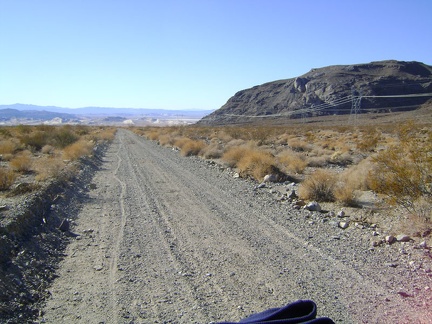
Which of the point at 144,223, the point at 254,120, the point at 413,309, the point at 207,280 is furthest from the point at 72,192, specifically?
the point at 254,120

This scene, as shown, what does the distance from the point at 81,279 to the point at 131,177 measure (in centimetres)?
1112

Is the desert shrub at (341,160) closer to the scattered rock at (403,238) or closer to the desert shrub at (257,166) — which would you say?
the desert shrub at (257,166)

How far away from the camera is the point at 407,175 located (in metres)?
8.77

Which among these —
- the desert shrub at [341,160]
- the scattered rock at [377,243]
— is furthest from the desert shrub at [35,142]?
the scattered rock at [377,243]

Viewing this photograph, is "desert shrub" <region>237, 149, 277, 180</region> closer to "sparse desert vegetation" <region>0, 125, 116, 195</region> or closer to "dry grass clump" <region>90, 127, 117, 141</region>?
"sparse desert vegetation" <region>0, 125, 116, 195</region>

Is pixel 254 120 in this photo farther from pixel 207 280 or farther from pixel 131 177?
pixel 207 280

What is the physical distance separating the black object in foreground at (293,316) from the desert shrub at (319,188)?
8.45 metres

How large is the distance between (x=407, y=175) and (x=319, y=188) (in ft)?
10.9

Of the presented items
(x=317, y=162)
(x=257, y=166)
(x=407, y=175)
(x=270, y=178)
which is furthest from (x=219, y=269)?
(x=317, y=162)

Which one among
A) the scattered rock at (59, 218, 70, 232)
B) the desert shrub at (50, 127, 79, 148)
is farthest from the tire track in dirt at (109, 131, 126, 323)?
the desert shrub at (50, 127, 79, 148)

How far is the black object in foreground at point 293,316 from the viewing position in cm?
320

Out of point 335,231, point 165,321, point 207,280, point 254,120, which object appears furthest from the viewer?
point 254,120

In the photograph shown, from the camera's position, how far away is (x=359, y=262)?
260 inches

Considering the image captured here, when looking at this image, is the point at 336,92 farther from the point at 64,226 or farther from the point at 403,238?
the point at 64,226
